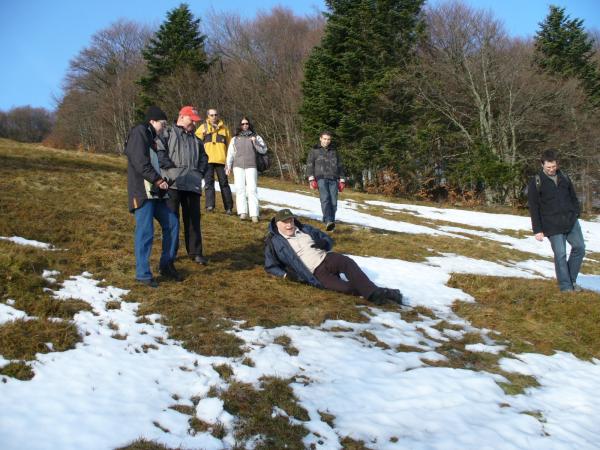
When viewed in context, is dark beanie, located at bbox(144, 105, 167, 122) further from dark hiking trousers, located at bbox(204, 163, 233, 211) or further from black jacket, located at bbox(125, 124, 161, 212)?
dark hiking trousers, located at bbox(204, 163, 233, 211)

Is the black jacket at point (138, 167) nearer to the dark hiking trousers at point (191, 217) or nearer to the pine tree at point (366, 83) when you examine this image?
the dark hiking trousers at point (191, 217)

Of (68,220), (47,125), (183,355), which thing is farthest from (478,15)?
(47,125)

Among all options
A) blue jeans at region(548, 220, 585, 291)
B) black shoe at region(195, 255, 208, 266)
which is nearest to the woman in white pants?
black shoe at region(195, 255, 208, 266)

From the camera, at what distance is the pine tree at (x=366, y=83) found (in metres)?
27.9

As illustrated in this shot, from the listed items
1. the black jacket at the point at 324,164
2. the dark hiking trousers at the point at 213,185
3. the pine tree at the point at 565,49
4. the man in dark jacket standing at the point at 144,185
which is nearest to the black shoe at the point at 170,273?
the man in dark jacket standing at the point at 144,185

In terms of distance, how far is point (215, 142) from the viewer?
1055cm

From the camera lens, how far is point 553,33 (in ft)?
116

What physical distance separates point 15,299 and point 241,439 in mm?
2930

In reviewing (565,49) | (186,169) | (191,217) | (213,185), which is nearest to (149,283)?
(191,217)

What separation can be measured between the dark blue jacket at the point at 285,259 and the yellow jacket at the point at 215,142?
4.33 meters

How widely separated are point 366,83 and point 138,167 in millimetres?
24023

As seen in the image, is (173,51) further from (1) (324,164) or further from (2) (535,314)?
(2) (535,314)

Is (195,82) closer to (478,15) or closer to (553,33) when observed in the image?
(478,15)

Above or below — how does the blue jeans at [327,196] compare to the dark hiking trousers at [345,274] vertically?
above
